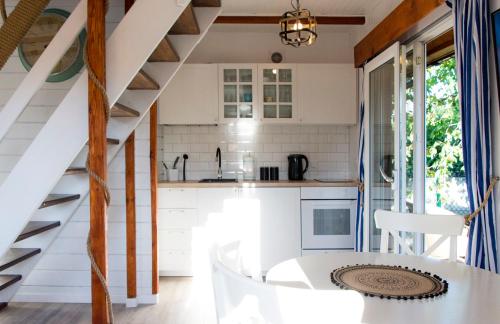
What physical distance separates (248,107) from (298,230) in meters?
1.48

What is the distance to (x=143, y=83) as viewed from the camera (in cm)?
258

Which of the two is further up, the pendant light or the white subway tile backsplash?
the pendant light

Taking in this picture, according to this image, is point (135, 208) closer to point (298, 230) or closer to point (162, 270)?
point (162, 270)

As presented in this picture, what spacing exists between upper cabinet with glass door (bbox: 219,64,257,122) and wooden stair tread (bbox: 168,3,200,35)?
5.30 feet

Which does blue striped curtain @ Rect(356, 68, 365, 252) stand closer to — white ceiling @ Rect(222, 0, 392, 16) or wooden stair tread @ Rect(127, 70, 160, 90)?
white ceiling @ Rect(222, 0, 392, 16)

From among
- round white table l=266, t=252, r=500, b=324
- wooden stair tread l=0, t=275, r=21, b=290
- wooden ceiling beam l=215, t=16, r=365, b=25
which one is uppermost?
wooden ceiling beam l=215, t=16, r=365, b=25

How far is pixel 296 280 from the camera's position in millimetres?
1498

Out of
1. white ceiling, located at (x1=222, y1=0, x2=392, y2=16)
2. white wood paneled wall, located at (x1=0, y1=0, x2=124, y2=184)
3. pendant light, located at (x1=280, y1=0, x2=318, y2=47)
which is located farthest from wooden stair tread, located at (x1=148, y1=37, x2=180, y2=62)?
white ceiling, located at (x1=222, y1=0, x2=392, y2=16)

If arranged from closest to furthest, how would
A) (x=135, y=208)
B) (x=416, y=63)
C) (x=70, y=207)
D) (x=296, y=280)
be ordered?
1. (x=296, y=280)
2. (x=70, y=207)
3. (x=416, y=63)
4. (x=135, y=208)

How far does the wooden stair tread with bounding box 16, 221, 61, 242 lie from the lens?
2.21 metres

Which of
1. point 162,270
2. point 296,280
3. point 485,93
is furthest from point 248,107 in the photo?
point 296,280

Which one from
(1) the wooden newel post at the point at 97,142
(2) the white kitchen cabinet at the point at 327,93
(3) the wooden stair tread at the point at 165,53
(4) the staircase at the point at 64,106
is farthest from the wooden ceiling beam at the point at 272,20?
(1) the wooden newel post at the point at 97,142

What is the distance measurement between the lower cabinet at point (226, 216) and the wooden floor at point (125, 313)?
22.6 inches

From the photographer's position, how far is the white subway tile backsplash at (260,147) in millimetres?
4617
